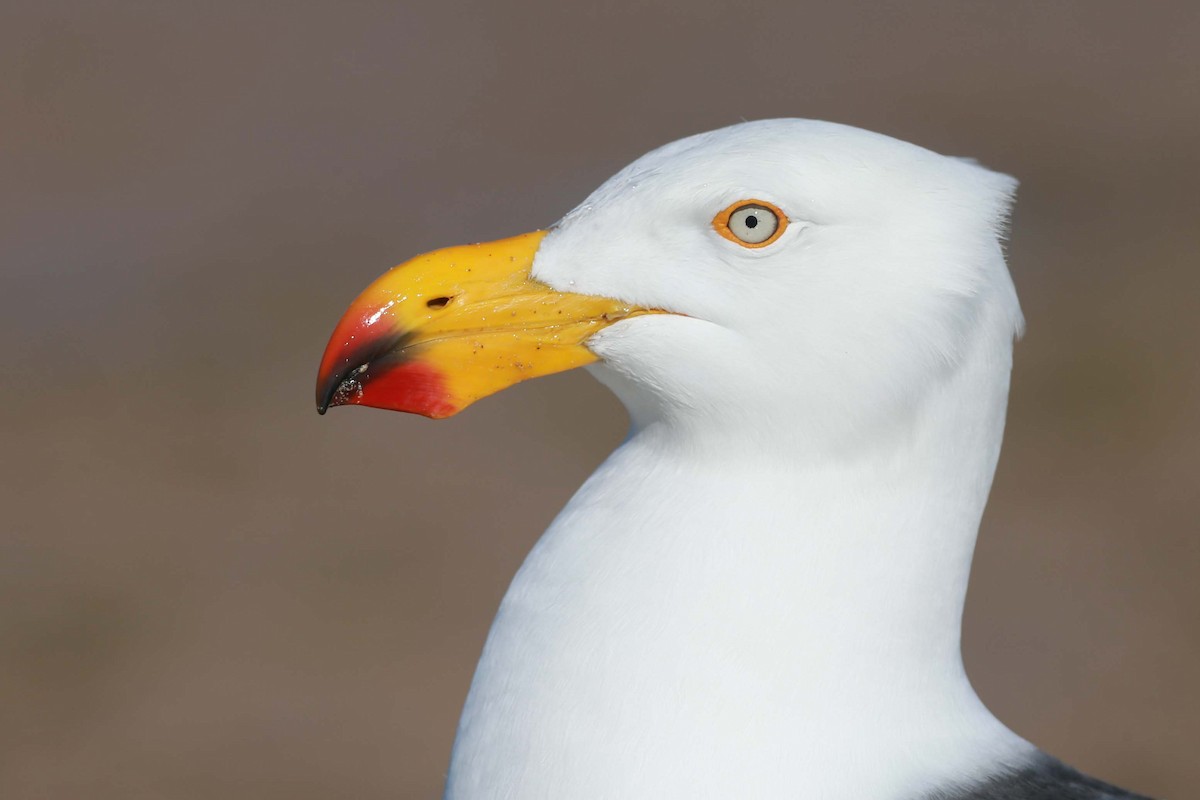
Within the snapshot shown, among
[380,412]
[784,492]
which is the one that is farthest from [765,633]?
[380,412]

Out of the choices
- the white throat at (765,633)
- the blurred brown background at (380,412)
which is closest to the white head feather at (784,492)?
the white throat at (765,633)

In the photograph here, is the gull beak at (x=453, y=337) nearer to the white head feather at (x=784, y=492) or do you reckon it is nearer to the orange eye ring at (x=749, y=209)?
the white head feather at (x=784, y=492)

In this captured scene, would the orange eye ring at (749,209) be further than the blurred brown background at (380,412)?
No

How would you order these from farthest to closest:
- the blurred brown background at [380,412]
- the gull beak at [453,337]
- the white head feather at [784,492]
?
1. the blurred brown background at [380,412]
2. the gull beak at [453,337]
3. the white head feather at [784,492]

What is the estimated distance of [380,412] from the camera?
764 cm

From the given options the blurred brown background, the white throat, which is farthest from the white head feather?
the blurred brown background

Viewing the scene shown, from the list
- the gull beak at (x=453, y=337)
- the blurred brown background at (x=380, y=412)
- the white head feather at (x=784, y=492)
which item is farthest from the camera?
the blurred brown background at (x=380, y=412)

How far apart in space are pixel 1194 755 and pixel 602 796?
4.28m

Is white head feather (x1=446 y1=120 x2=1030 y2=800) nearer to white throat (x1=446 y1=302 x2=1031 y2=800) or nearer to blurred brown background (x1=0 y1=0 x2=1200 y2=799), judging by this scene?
white throat (x1=446 y1=302 x2=1031 y2=800)

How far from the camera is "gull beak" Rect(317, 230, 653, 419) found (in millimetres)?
2244

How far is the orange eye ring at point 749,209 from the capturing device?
2.16 metres

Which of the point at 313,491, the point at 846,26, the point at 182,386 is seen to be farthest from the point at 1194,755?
the point at 846,26

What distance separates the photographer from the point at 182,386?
25.9 feet

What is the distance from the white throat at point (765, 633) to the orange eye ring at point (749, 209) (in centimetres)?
29
